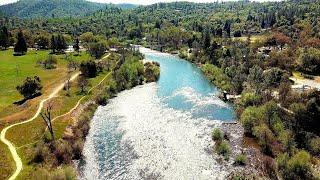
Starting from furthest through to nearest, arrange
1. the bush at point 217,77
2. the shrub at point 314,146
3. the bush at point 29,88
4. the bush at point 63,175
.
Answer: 1. the bush at point 217,77
2. the bush at point 29,88
3. the shrub at point 314,146
4. the bush at point 63,175

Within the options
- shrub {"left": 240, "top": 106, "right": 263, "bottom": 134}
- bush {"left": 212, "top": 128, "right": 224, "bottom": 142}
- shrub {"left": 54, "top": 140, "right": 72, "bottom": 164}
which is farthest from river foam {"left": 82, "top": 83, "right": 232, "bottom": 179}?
shrub {"left": 240, "top": 106, "right": 263, "bottom": 134}

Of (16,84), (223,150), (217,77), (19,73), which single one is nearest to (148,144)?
(223,150)

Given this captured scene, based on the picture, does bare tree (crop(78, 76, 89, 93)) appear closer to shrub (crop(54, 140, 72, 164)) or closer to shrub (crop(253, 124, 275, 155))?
shrub (crop(54, 140, 72, 164))

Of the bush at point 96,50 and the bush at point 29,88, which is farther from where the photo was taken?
the bush at point 96,50

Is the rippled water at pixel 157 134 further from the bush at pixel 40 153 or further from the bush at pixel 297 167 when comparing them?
the bush at pixel 297 167

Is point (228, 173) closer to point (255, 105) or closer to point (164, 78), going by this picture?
point (255, 105)

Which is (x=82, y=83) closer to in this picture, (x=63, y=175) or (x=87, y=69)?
(x=87, y=69)

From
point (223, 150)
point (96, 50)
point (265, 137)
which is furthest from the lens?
point (96, 50)

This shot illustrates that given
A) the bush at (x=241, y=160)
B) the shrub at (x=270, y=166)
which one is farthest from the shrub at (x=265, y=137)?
the bush at (x=241, y=160)
